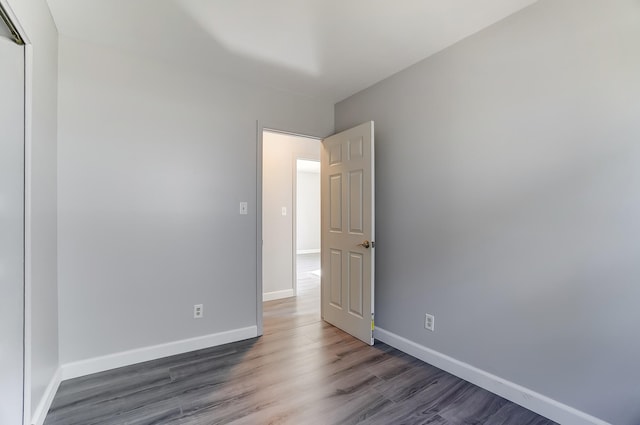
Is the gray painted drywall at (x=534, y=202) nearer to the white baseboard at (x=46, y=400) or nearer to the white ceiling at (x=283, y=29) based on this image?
the white ceiling at (x=283, y=29)

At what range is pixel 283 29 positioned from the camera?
1992 mm

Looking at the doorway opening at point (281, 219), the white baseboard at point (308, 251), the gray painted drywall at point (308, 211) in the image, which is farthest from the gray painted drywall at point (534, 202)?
the gray painted drywall at point (308, 211)

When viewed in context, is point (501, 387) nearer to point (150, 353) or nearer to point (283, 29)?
point (150, 353)

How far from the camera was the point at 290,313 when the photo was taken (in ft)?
11.4

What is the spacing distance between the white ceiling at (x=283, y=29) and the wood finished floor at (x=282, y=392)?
241cm

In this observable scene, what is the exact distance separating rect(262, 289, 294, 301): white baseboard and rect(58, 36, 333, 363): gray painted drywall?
1.19 m

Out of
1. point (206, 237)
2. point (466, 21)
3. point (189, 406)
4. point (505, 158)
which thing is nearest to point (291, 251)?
point (206, 237)

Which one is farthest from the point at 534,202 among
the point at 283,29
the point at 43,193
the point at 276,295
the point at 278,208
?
the point at 276,295

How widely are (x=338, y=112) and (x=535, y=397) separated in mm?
2907

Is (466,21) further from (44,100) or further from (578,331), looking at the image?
(44,100)

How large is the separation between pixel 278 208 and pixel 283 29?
2.49 m

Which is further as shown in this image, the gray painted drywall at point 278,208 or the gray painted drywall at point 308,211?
the gray painted drywall at point 308,211

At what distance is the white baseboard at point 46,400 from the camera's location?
155 cm

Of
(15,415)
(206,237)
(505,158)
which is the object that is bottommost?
(15,415)
